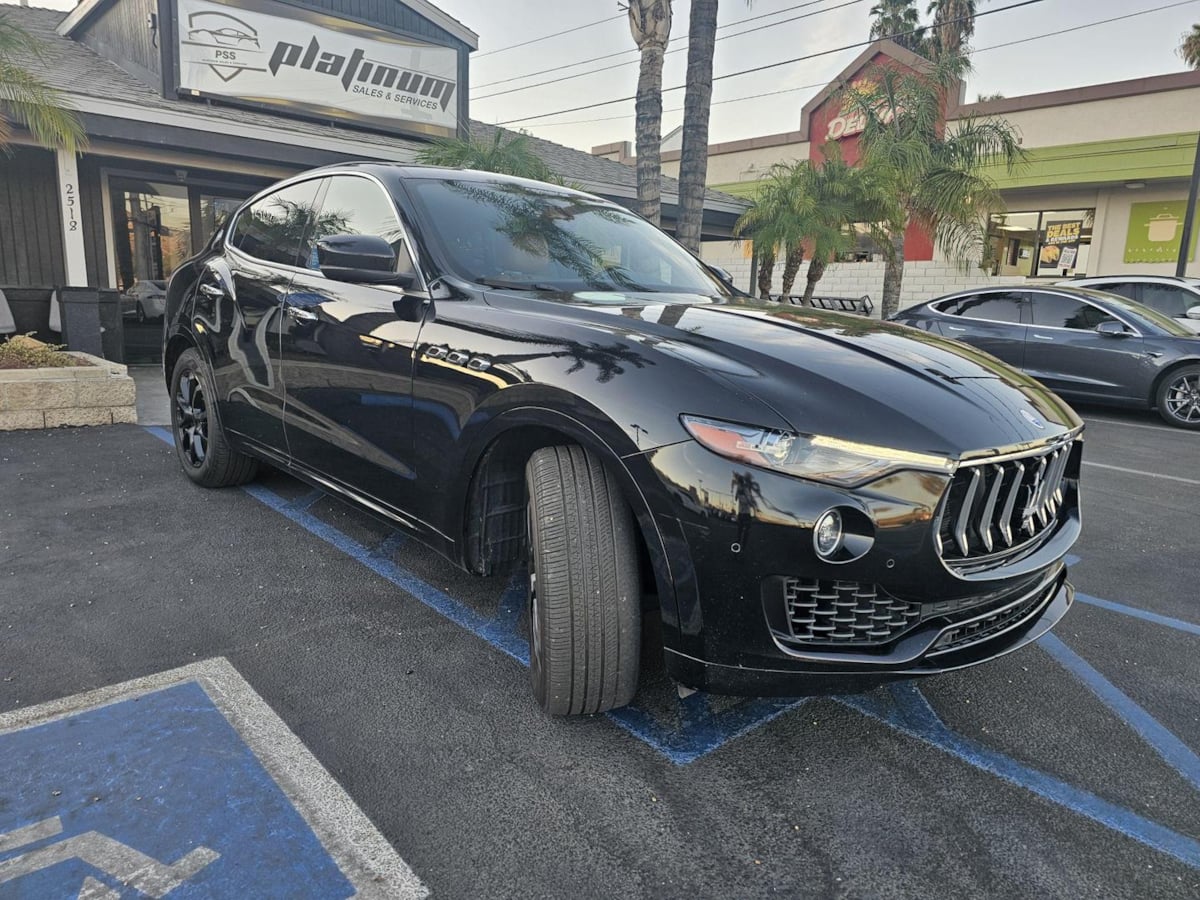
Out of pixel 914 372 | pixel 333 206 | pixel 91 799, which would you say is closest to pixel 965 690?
pixel 914 372

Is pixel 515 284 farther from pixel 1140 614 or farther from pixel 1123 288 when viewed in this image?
pixel 1123 288

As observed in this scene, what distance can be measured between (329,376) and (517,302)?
0.98 metres

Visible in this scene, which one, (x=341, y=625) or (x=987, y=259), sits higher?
(x=987, y=259)

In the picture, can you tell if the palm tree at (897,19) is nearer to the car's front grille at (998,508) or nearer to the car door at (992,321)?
the car door at (992,321)

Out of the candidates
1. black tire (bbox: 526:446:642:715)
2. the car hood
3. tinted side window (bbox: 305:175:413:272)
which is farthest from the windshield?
black tire (bbox: 526:446:642:715)

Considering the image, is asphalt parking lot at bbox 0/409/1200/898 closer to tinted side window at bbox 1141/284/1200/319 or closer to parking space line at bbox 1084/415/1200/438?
parking space line at bbox 1084/415/1200/438

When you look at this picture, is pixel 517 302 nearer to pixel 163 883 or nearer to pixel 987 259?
pixel 163 883

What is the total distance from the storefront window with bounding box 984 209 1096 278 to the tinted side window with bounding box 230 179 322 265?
18806 millimetres

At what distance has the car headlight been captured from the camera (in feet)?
6.24

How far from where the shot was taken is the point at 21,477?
4.89 meters

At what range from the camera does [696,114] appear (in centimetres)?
1080

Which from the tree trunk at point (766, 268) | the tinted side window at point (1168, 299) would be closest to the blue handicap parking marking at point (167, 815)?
the tinted side window at point (1168, 299)

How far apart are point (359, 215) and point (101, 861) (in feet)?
8.00

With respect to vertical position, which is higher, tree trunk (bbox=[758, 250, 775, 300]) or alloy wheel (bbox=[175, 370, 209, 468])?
tree trunk (bbox=[758, 250, 775, 300])
